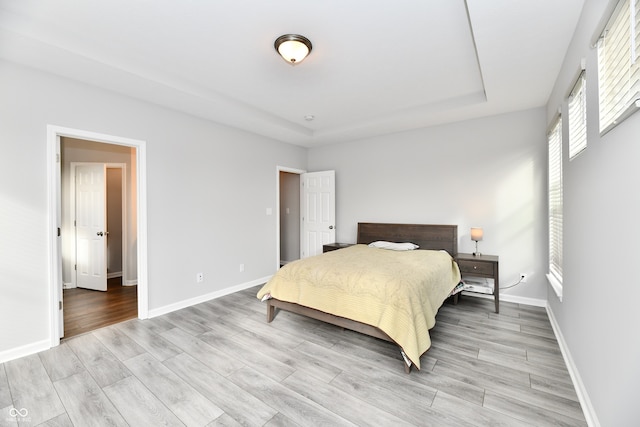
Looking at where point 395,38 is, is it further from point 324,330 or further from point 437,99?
point 324,330

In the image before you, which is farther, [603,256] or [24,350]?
[24,350]

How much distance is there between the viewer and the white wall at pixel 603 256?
115cm

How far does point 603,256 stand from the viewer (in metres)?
1.48

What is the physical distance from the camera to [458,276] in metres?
3.35

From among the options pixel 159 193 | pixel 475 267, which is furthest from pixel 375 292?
pixel 159 193

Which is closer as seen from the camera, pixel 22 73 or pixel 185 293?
pixel 22 73

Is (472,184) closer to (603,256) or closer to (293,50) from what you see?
(603,256)

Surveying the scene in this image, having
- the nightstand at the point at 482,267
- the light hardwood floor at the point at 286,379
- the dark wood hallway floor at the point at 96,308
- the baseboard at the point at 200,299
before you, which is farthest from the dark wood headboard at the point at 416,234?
the dark wood hallway floor at the point at 96,308

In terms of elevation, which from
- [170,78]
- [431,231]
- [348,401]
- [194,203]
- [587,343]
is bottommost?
[348,401]

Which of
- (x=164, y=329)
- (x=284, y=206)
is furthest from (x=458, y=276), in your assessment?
(x=284, y=206)

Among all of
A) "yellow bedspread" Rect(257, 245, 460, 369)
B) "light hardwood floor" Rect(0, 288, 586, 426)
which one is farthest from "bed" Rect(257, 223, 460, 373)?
"light hardwood floor" Rect(0, 288, 586, 426)

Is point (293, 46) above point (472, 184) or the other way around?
above

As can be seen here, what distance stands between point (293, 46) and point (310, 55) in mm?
317

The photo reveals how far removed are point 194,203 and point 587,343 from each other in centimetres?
408
